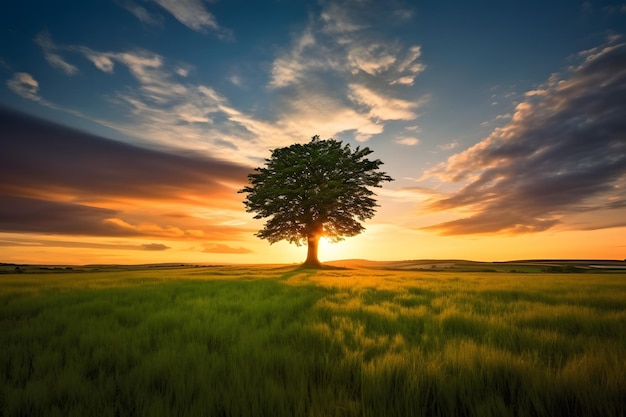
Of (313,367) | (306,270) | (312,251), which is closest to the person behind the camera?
(313,367)

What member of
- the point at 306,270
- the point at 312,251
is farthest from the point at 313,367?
the point at 312,251

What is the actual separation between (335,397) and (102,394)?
6.31 feet

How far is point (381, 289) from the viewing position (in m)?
→ 10.8

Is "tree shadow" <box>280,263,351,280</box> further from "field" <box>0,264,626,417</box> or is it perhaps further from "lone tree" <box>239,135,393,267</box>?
"field" <box>0,264,626,417</box>

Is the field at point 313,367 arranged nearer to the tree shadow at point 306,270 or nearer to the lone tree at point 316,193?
the tree shadow at point 306,270

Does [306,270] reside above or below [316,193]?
below

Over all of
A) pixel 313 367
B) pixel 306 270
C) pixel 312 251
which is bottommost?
pixel 313 367

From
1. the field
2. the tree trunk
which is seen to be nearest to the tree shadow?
the tree trunk

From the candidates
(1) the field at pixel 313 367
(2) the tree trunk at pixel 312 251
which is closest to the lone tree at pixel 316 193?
(2) the tree trunk at pixel 312 251

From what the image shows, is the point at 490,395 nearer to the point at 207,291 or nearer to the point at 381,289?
the point at 381,289

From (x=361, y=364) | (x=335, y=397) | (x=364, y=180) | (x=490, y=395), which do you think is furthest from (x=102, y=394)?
(x=364, y=180)

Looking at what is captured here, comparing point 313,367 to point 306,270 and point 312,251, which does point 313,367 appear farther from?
point 312,251

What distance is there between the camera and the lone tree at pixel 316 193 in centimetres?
3606

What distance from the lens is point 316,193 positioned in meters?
34.9
